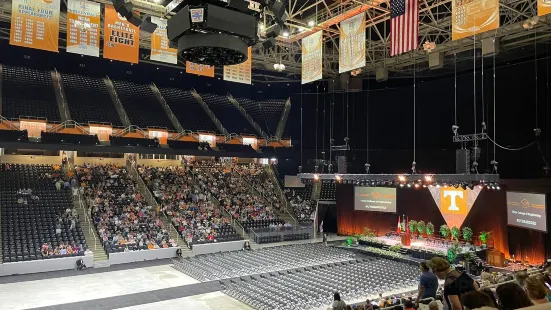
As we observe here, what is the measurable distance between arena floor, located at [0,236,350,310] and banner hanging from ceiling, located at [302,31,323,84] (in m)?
Result: 8.10

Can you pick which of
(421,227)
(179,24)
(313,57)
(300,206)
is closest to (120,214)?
(300,206)

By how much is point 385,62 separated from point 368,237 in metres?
9.30

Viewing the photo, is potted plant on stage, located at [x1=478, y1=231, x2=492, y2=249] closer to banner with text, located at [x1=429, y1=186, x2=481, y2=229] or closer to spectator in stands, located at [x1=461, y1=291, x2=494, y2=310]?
banner with text, located at [x1=429, y1=186, x2=481, y2=229]

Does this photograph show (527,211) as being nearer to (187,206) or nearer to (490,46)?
(490,46)

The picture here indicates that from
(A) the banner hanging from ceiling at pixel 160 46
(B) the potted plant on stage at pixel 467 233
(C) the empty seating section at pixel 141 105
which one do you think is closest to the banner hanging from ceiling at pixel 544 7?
(A) the banner hanging from ceiling at pixel 160 46

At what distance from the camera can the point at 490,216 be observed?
709 inches

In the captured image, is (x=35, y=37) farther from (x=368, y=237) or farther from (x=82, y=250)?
(x=368, y=237)

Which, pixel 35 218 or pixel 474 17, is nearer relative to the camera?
pixel 474 17

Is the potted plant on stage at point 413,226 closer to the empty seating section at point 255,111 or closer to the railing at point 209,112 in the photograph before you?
the empty seating section at point 255,111

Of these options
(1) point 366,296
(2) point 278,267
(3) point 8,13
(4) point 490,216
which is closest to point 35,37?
(3) point 8,13

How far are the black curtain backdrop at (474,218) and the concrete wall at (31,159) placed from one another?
18.0 m

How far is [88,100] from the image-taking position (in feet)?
82.7

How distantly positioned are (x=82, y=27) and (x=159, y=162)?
1702cm

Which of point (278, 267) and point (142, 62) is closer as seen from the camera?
point (278, 267)
